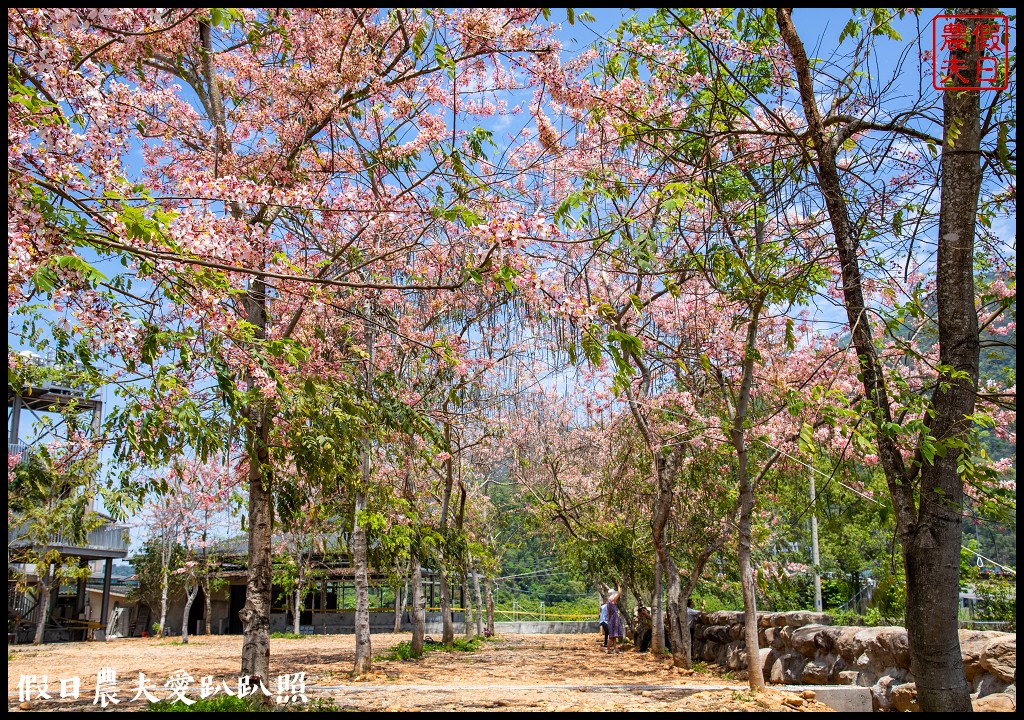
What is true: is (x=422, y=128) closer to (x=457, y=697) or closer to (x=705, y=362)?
(x=705, y=362)

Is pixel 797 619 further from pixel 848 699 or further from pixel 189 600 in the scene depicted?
pixel 189 600

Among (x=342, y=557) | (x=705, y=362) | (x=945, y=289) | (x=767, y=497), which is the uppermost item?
(x=945, y=289)

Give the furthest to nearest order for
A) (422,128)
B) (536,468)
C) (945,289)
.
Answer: (536,468) → (422,128) → (945,289)

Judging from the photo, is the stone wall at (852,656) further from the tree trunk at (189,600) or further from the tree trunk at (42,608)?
the tree trunk at (42,608)

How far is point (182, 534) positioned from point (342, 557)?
232 inches

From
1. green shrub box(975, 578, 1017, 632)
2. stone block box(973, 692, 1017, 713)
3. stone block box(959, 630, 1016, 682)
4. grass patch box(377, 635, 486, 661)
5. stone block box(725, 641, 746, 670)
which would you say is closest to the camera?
stone block box(973, 692, 1017, 713)

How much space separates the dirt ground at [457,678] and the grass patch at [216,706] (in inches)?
24.8

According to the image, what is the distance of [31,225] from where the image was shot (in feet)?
9.78

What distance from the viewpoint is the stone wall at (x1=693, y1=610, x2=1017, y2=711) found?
6004mm

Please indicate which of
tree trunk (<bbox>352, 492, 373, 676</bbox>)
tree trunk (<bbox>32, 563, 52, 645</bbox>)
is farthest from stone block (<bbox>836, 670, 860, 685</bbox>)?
tree trunk (<bbox>32, 563, 52, 645</bbox>)

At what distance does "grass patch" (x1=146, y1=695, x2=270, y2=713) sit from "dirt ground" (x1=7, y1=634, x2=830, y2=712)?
2.07 feet

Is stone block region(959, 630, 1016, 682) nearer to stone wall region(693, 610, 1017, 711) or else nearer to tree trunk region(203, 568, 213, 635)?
stone wall region(693, 610, 1017, 711)

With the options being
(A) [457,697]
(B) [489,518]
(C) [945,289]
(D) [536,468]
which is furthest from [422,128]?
(B) [489,518]

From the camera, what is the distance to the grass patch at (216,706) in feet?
19.1
